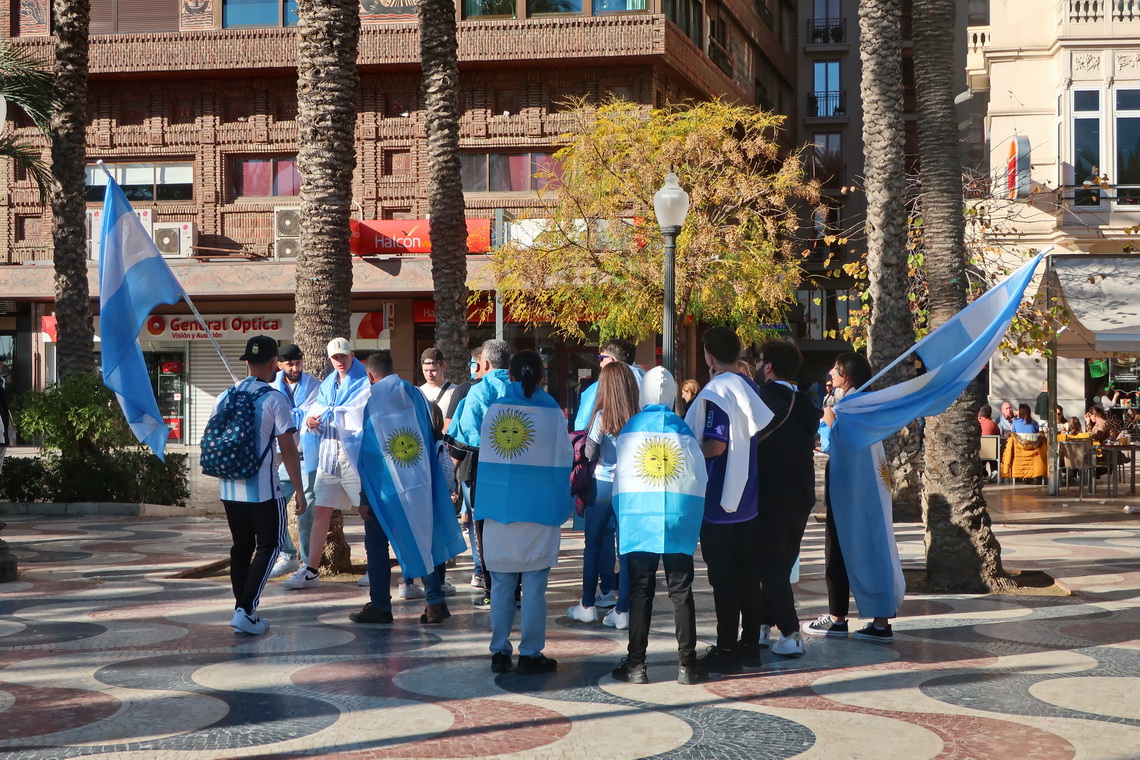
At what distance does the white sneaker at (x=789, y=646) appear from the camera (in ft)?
22.1

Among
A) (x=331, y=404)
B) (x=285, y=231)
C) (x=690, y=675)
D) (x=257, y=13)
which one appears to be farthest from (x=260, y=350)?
(x=257, y=13)

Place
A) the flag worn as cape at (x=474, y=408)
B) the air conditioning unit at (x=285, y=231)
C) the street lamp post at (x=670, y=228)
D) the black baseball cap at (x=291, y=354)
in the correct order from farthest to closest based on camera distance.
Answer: the air conditioning unit at (x=285, y=231) < the street lamp post at (x=670, y=228) < the black baseball cap at (x=291, y=354) < the flag worn as cape at (x=474, y=408)

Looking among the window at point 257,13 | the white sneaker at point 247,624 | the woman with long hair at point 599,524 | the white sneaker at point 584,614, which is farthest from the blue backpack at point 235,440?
the window at point 257,13

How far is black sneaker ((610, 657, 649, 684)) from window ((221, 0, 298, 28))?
2876 centimetres

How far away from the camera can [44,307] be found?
33.4 m

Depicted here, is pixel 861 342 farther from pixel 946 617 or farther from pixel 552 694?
pixel 552 694

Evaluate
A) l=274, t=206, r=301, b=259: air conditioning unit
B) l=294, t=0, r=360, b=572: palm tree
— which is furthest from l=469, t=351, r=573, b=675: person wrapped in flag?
l=274, t=206, r=301, b=259: air conditioning unit

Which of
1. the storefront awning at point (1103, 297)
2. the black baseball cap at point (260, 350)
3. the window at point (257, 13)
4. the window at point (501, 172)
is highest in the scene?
the window at point (257, 13)

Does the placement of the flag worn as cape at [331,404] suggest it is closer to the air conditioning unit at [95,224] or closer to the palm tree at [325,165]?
the palm tree at [325,165]

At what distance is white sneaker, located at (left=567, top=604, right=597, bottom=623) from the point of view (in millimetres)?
7816

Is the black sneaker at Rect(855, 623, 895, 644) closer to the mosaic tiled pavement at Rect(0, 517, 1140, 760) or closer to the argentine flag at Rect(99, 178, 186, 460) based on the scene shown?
the mosaic tiled pavement at Rect(0, 517, 1140, 760)

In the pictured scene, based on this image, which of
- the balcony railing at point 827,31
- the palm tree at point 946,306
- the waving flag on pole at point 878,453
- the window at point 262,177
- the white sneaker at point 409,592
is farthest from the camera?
Answer: the balcony railing at point 827,31

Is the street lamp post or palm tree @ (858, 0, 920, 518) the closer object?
the street lamp post

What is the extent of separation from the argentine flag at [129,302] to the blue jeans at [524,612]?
3325 mm
